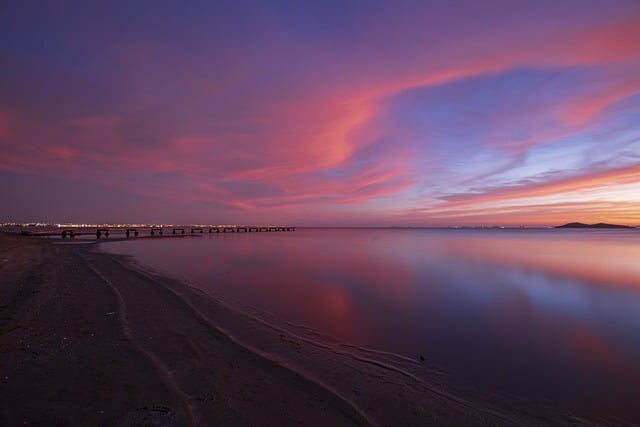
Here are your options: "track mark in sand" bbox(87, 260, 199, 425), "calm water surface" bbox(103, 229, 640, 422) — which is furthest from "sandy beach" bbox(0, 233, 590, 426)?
"calm water surface" bbox(103, 229, 640, 422)

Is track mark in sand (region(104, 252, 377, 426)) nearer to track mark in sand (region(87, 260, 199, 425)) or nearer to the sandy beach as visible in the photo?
the sandy beach

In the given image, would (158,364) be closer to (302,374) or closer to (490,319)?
(302,374)

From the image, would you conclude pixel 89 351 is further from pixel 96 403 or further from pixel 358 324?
pixel 358 324

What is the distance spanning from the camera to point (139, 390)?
4.41 metres

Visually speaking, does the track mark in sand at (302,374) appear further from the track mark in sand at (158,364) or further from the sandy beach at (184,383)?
the track mark in sand at (158,364)

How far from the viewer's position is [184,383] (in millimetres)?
4746

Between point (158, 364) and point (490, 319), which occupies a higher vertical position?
point (158, 364)

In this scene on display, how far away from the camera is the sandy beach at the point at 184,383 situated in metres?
3.98

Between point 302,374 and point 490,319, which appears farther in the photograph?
point 490,319

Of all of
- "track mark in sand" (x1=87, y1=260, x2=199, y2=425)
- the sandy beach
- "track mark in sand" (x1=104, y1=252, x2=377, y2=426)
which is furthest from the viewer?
"track mark in sand" (x1=104, y1=252, x2=377, y2=426)

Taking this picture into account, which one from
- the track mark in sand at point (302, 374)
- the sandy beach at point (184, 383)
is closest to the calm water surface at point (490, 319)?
the sandy beach at point (184, 383)

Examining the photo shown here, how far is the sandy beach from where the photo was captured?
3.98m

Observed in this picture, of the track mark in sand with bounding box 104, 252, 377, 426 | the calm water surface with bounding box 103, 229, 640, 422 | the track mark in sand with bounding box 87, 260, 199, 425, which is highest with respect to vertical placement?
the track mark in sand with bounding box 87, 260, 199, 425

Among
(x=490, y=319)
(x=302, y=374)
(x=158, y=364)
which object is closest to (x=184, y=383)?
(x=158, y=364)
